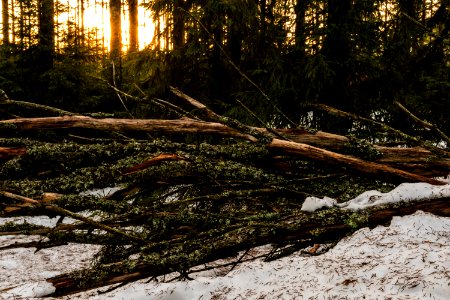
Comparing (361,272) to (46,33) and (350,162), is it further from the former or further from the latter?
(46,33)

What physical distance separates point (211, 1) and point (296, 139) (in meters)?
4.43

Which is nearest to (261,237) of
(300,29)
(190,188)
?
(190,188)

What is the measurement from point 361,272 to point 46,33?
10118mm

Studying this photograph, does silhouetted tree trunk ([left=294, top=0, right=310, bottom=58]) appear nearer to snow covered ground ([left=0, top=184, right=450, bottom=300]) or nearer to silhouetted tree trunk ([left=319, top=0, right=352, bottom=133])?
silhouetted tree trunk ([left=319, top=0, right=352, bottom=133])

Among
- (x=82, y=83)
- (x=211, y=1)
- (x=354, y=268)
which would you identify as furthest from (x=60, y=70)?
(x=354, y=268)

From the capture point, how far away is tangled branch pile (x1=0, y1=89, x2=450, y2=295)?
7.84 ft

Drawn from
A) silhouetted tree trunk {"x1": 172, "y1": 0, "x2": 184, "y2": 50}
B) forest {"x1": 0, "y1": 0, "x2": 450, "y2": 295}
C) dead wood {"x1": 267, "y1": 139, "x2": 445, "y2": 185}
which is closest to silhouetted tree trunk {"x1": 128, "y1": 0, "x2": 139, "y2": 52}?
forest {"x1": 0, "y1": 0, "x2": 450, "y2": 295}

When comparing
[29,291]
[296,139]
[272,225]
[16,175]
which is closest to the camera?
[272,225]

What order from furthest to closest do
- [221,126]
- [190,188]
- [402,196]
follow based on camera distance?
[190,188]
[221,126]
[402,196]

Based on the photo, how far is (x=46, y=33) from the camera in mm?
10016

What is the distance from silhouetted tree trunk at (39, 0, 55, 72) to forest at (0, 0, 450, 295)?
57 mm

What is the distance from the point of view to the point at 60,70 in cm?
949

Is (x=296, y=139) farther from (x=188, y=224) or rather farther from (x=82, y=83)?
(x=82, y=83)

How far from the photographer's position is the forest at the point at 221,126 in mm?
2520
